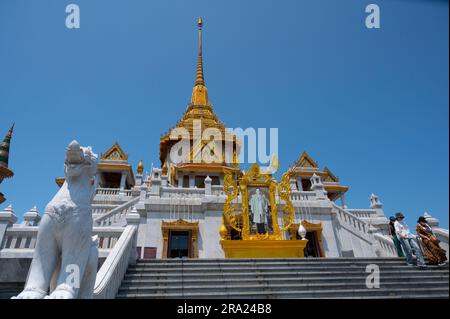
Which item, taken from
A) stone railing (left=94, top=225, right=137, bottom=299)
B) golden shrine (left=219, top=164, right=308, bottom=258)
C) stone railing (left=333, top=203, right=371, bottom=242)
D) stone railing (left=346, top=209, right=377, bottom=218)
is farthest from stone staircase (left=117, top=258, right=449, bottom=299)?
stone railing (left=346, top=209, right=377, bottom=218)

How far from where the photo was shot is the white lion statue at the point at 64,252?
317 cm

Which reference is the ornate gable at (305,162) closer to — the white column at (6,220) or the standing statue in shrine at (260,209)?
the standing statue in shrine at (260,209)

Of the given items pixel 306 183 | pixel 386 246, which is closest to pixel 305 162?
pixel 306 183

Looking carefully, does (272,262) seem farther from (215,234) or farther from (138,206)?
(138,206)

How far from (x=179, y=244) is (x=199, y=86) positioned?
2773cm

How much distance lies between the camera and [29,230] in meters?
6.38

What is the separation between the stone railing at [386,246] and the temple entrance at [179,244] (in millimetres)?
8263

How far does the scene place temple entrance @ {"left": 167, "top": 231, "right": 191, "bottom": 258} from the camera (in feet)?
40.0

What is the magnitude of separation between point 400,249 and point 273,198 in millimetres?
4808

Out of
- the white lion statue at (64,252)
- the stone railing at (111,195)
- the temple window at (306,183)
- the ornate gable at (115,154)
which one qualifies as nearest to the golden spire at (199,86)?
the ornate gable at (115,154)

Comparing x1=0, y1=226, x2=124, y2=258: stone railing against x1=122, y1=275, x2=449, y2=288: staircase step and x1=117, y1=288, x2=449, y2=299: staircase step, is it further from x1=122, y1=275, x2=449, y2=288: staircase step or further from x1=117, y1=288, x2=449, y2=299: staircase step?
x1=117, y1=288, x2=449, y2=299: staircase step
